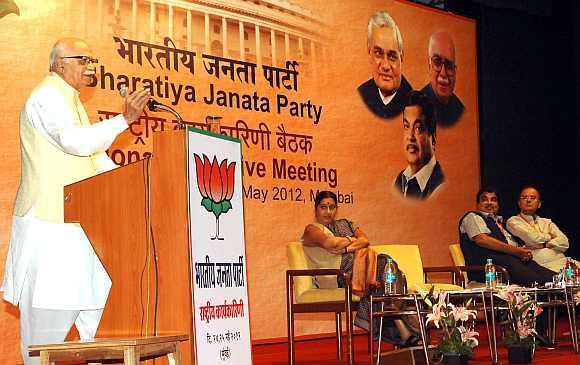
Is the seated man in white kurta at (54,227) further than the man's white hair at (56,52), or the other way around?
the man's white hair at (56,52)

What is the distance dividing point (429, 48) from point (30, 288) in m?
6.69

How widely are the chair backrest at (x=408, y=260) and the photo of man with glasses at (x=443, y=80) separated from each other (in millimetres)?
2875

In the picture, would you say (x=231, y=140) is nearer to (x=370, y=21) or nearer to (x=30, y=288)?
(x=30, y=288)

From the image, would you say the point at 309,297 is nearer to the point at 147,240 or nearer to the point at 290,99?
the point at 290,99

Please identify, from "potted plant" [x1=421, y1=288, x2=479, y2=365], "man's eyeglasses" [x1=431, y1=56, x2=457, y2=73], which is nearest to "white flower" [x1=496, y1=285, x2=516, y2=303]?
"potted plant" [x1=421, y1=288, x2=479, y2=365]

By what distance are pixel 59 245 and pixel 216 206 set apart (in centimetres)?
55

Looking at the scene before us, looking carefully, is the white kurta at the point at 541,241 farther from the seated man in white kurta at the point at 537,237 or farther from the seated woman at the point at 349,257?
the seated woman at the point at 349,257

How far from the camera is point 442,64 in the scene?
9.26 meters

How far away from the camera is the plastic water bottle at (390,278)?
17.6 ft

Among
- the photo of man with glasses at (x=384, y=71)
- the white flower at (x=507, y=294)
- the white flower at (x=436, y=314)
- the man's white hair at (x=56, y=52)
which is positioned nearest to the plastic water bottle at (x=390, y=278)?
the white flower at (x=436, y=314)

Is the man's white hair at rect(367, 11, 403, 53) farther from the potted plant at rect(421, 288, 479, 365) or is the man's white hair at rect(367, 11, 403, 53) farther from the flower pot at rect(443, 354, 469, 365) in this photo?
the flower pot at rect(443, 354, 469, 365)

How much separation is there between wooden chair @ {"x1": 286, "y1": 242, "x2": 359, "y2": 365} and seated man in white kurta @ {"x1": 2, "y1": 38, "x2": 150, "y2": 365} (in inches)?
94.6

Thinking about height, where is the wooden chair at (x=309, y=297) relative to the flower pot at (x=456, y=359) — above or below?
above

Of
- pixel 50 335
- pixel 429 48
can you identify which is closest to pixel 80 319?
pixel 50 335
